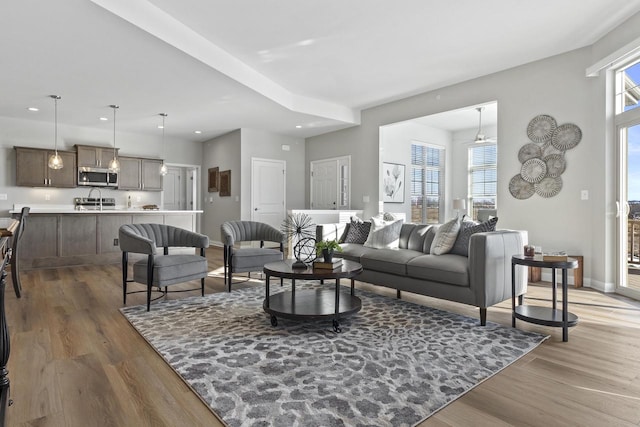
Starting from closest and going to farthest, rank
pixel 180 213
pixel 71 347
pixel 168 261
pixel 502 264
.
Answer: pixel 71 347
pixel 502 264
pixel 168 261
pixel 180 213

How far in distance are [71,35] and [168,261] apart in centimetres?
247

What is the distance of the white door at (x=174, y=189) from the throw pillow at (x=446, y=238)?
7.59 meters

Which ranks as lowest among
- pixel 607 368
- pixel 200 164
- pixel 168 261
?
pixel 607 368

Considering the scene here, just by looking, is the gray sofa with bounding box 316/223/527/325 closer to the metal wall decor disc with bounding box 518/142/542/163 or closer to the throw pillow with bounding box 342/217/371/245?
the throw pillow with bounding box 342/217/371/245

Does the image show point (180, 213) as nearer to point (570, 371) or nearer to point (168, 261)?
point (168, 261)

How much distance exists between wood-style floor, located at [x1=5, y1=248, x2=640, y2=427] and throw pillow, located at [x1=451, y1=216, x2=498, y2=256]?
60cm

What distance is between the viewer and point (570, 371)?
7.32 feet

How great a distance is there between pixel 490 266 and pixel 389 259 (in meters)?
1.05

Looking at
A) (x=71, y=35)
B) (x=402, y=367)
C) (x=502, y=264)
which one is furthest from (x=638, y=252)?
(x=71, y=35)

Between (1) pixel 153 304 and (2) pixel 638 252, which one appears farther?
(2) pixel 638 252

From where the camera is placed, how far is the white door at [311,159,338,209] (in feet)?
27.2

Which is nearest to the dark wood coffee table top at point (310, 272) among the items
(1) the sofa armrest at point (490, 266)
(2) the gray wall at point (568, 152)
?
(1) the sofa armrest at point (490, 266)

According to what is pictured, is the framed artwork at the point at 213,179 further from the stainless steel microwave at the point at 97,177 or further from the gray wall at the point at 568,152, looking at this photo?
the gray wall at the point at 568,152

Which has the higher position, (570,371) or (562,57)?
(562,57)
